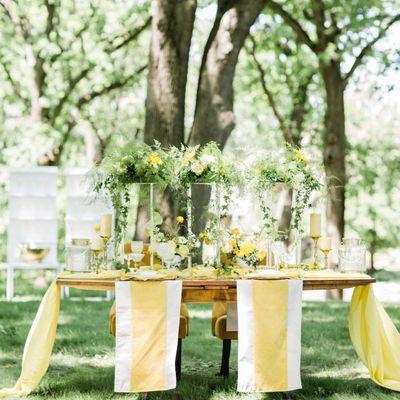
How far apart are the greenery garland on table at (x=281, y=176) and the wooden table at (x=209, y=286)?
61 cm

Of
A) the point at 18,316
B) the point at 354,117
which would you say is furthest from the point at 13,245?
A: the point at 354,117

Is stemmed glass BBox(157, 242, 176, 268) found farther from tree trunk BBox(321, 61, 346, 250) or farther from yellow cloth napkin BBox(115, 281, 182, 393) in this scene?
tree trunk BBox(321, 61, 346, 250)

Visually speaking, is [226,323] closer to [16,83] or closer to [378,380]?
[378,380]

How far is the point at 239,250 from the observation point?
4824 mm

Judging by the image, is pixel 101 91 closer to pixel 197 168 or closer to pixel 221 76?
pixel 221 76

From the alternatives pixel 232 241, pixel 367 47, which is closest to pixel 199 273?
pixel 232 241

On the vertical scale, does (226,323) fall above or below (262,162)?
below

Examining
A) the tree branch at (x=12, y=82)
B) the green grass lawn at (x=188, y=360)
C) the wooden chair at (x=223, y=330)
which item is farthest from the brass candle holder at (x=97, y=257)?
the tree branch at (x=12, y=82)

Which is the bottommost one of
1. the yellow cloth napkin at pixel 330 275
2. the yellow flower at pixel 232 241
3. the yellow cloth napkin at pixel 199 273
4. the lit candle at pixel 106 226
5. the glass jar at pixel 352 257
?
the yellow cloth napkin at pixel 199 273

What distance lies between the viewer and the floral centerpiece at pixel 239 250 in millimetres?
4805

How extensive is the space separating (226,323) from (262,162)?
1129mm

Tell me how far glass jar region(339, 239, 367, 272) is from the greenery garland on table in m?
0.34

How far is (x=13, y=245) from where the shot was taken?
35.3ft

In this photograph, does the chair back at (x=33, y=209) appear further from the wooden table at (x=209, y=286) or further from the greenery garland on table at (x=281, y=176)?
the wooden table at (x=209, y=286)
